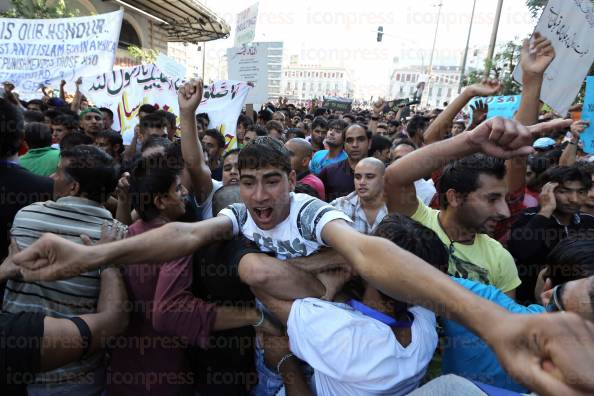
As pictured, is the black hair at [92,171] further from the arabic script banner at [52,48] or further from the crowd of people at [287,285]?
the arabic script banner at [52,48]

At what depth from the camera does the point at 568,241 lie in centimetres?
165

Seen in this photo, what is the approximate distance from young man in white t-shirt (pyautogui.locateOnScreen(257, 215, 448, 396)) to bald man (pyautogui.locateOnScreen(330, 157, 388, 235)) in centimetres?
173

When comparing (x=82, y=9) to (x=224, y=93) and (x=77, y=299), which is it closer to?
(x=224, y=93)

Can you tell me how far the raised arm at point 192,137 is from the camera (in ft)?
8.77

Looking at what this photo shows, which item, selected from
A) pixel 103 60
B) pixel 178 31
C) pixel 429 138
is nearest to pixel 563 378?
pixel 429 138

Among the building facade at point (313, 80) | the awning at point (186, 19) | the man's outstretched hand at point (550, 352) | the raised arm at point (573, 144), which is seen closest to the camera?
the man's outstretched hand at point (550, 352)

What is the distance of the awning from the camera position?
22500 mm

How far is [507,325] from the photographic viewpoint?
779mm

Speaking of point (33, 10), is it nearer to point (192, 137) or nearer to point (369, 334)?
point (192, 137)

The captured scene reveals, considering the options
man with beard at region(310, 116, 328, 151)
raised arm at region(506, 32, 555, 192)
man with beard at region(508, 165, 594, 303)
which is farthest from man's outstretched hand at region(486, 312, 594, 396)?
man with beard at region(310, 116, 328, 151)

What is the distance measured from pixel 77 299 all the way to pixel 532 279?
262 centimetres

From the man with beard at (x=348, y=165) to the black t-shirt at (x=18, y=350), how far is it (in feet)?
11.0

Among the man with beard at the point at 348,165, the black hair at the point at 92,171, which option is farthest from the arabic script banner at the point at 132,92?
the black hair at the point at 92,171

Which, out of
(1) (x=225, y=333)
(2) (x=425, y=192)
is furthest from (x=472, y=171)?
(1) (x=225, y=333)
